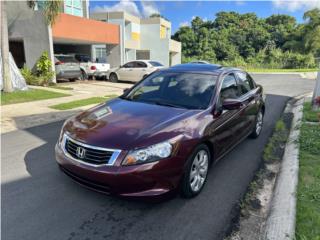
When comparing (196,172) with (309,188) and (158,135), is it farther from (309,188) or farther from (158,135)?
(309,188)

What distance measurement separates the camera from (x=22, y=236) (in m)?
2.77

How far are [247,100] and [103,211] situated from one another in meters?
3.37

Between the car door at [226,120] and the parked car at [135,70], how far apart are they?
12724mm

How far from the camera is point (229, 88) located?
185 inches

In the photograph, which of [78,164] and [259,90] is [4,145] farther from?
[259,90]

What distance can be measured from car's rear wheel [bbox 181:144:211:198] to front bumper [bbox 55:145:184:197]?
0.57 ft

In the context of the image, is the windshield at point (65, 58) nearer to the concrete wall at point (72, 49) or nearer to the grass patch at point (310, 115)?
the concrete wall at point (72, 49)

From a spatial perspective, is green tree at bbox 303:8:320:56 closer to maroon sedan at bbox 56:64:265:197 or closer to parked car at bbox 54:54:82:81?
parked car at bbox 54:54:82:81

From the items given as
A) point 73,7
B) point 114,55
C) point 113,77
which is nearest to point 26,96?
point 113,77

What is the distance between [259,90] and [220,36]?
2161 inches

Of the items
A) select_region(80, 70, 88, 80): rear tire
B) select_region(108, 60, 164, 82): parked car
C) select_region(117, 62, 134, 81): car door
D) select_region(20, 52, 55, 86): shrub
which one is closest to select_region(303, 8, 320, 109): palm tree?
select_region(108, 60, 164, 82): parked car

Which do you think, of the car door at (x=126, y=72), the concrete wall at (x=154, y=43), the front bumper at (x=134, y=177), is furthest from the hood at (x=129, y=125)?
the concrete wall at (x=154, y=43)

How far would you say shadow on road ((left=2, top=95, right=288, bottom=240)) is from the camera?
2.87 m

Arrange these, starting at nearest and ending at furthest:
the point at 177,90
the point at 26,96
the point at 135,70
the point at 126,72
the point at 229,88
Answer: the point at 177,90, the point at 229,88, the point at 26,96, the point at 135,70, the point at 126,72
